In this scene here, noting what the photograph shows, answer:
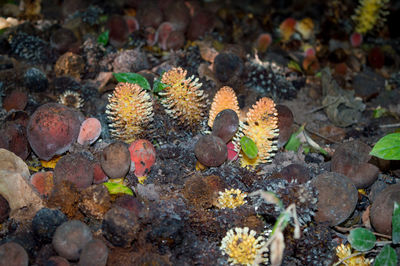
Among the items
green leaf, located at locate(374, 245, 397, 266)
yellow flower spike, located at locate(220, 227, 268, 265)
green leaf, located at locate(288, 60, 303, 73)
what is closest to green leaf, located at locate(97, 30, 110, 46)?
green leaf, located at locate(288, 60, 303, 73)

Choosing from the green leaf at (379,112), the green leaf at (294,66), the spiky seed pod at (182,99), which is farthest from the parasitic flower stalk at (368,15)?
the spiky seed pod at (182,99)

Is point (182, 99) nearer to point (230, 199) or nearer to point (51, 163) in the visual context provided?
point (230, 199)

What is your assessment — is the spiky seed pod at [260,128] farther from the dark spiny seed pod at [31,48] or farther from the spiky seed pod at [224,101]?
the dark spiny seed pod at [31,48]

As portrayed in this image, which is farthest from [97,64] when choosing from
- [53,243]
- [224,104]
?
[53,243]

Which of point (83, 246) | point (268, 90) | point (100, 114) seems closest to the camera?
point (83, 246)

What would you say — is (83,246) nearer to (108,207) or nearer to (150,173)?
(108,207)

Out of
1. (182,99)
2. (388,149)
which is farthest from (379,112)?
(182,99)

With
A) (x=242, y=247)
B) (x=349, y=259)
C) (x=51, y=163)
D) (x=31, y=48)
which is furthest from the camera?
(x=31, y=48)
